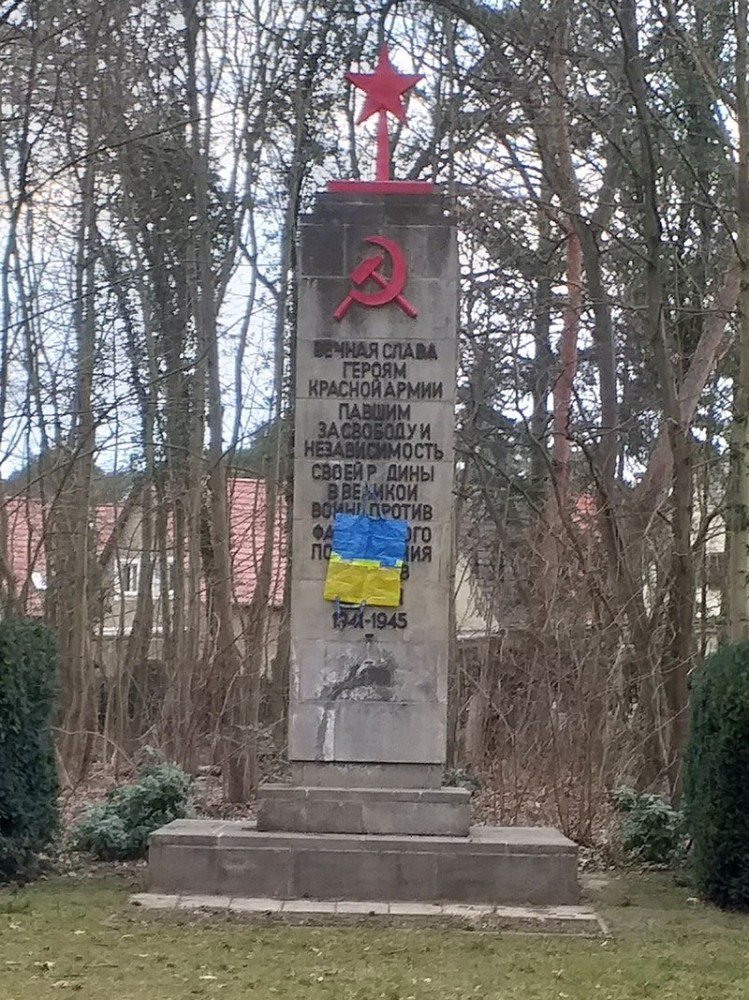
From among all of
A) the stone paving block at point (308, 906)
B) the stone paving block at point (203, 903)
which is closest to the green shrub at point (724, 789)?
the stone paving block at point (308, 906)

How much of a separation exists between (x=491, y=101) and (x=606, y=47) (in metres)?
1.51

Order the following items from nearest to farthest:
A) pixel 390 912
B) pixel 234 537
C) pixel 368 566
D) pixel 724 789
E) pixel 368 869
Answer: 1. pixel 390 912
2. pixel 368 869
3. pixel 724 789
4. pixel 368 566
5. pixel 234 537

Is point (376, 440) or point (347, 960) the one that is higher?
point (376, 440)

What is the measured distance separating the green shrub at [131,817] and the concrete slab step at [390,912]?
197 centimetres

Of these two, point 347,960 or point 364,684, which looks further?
point 364,684

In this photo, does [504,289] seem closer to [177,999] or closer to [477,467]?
[477,467]

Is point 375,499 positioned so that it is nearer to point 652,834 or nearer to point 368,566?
point 368,566

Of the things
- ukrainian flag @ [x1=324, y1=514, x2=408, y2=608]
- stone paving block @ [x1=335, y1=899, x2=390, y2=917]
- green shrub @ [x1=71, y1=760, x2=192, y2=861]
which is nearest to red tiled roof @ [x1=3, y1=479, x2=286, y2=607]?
green shrub @ [x1=71, y1=760, x2=192, y2=861]

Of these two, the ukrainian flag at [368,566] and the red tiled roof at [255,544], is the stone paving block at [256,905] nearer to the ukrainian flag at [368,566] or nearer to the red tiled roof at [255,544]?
the ukrainian flag at [368,566]

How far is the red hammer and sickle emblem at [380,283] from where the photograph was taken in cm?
928

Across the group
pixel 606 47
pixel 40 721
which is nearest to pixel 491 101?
pixel 606 47

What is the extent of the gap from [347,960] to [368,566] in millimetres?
2972

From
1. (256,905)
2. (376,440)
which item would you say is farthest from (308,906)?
(376,440)

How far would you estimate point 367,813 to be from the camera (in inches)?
346
